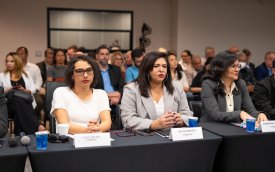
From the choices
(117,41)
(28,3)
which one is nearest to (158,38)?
(117,41)

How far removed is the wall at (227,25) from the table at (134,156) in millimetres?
6410

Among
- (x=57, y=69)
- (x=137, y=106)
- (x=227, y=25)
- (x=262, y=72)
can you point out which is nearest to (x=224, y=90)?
(x=137, y=106)

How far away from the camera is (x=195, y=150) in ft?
6.95

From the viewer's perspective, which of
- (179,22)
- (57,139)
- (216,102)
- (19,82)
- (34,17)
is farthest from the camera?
(179,22)

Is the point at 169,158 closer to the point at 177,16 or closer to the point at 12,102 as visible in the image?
the point at 12,102

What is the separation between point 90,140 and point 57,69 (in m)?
4.03

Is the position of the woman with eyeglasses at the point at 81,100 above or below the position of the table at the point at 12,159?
above

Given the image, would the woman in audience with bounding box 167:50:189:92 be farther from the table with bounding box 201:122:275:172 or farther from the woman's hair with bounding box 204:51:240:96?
the table with bounding box 201:122:275:172

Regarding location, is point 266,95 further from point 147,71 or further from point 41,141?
point 41,141

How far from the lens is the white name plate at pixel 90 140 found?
1.90m

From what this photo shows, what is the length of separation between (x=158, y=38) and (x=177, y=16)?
29.4 inches

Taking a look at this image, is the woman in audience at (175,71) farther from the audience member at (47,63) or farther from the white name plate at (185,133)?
the white name plate at (185,133)

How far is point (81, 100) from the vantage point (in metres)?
2.75

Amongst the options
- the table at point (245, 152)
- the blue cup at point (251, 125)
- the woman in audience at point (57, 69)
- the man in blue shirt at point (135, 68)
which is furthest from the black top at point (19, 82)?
the blue cup at point (251, 125)
